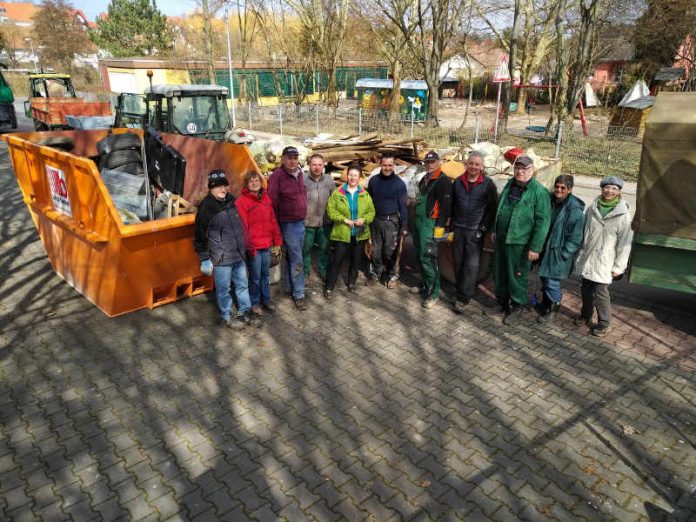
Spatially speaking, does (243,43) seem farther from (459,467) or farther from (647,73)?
(459,467)

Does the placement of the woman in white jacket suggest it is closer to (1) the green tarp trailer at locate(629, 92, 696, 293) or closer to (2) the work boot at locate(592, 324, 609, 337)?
(2) the work boot at locate(592, 324, 609, 337)

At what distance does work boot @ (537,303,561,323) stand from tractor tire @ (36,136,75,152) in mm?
6729

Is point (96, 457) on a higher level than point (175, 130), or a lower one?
lower

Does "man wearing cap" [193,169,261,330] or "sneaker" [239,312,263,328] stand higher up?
"man wearing cap" [193,169,261,330]

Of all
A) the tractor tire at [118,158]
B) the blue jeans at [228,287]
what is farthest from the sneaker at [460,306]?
the tractor tire at [118,158]

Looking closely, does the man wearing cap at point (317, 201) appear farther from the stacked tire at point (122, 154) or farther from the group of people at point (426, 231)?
the stacked tire at point (122, 154)

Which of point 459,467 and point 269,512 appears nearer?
point 269,512

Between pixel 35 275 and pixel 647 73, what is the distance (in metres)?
30.6

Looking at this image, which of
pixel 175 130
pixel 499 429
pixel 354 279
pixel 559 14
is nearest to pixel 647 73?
pixel 559 14

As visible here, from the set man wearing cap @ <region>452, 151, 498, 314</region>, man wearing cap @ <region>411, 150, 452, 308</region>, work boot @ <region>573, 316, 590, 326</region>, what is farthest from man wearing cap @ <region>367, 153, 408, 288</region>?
work boot @ <region>573, 316, 590, 326</region>

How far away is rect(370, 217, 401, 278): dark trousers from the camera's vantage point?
622 cm

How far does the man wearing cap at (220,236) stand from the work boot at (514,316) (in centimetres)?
291

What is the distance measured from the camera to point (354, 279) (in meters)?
6.41

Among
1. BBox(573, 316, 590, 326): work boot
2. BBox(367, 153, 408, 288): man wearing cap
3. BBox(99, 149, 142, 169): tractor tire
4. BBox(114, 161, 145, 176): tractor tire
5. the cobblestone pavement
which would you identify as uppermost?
BBox(99, 149, 142, 169): tractor tire
